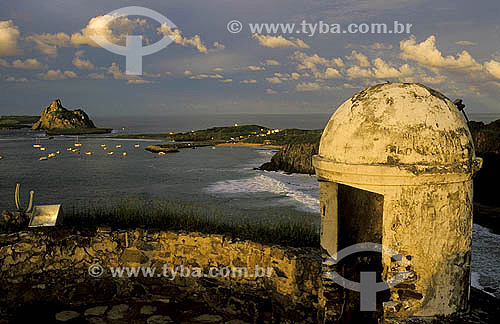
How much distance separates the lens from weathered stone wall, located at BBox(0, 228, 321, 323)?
19.8 ft

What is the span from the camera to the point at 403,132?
359 centimetres

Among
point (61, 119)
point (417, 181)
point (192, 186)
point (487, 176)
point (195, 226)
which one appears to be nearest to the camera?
point (417, 181)

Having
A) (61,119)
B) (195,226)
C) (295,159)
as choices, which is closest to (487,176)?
(195,226)

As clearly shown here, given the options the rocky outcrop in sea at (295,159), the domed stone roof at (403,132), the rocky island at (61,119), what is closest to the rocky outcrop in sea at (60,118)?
the rocky island at (61,119)

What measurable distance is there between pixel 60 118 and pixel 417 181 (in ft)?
379

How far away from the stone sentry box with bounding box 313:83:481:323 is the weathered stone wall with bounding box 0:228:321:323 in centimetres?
226

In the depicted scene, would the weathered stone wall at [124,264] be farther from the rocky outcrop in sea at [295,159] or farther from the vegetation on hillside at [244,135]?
the vegetation on hillside at [244,135]

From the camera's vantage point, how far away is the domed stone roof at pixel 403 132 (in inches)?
140

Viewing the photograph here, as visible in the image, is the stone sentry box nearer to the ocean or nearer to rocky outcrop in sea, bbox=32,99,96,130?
the ocean

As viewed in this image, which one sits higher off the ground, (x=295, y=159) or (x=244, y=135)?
(x=244, y=135)

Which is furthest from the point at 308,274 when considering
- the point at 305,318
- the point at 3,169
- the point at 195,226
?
the point at 3,169

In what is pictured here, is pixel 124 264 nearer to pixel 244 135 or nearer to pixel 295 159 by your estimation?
pixel 295 159

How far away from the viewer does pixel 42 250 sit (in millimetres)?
6398

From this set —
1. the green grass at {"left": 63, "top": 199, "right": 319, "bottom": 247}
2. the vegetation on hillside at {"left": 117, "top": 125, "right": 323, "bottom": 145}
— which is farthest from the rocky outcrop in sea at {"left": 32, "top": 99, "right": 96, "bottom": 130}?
the green grass at {"left": 63, "top": 199, "right": 319, "bottom": 247}
